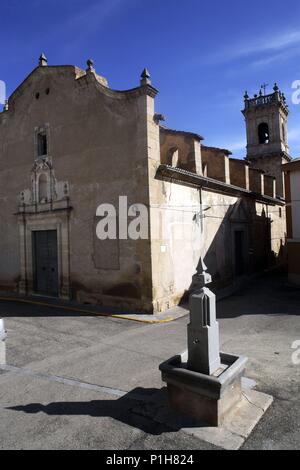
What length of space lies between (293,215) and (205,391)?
12.0m

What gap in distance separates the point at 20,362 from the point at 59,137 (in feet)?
28.3

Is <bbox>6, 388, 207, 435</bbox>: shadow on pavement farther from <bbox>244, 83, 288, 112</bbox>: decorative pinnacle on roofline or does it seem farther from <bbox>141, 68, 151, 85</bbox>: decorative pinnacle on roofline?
<bbox>244, 83, 288, 112</bbox>: decorative pinnacle on roofline

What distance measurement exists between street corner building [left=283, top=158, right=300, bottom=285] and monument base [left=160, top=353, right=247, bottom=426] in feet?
35.8

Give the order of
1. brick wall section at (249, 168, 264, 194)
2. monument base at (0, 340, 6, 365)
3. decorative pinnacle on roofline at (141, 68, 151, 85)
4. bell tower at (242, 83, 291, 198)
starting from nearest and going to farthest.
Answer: monument base at (0, 340, 6, 365)
decorative pinnacle on roofline at (141, 68, 151, 85)
brick wall section at (249, 168, 264, 194)
bell tower at (242, 83, 291, 198)

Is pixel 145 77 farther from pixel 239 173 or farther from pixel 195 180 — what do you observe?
pixel 239 173

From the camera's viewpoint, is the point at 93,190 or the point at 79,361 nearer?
the point at 79,361

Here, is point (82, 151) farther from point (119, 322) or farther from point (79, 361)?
point (79, 361)

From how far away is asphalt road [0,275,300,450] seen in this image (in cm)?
377

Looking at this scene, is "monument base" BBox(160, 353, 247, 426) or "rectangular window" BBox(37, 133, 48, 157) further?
"rectangular window" BBox(37, 133, 48, 157)

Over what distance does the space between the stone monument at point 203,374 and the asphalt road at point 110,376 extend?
0.36 meters

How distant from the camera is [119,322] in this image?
9.21 metres

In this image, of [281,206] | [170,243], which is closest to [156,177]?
[170,243]

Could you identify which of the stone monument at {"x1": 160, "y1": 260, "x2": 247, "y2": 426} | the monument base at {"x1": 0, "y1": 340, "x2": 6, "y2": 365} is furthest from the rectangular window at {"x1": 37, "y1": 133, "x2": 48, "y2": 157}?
the stone monument at {"x1": 160, "y1": 260, "x2": 247, "y2": 426}

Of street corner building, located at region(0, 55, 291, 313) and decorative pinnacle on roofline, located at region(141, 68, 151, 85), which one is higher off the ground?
decorative pinnacle on roofline, located at region(141, 68, 151, 85)
